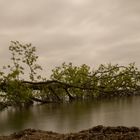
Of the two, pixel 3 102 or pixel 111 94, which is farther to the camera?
pixel 3 102

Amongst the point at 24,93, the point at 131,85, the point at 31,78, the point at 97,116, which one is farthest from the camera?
the point at 97,116

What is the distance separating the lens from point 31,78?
17.2 metres

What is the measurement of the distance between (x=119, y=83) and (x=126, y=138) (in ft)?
11.1

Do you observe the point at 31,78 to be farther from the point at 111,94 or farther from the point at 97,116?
the point at 97,116

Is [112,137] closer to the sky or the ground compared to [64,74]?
closer to the ground

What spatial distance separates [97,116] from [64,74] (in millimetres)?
42509

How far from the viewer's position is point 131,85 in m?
13.8

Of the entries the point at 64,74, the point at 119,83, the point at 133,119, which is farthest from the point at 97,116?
the point at 119,83

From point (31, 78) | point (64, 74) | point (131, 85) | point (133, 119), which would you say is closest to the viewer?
point (131, 85)

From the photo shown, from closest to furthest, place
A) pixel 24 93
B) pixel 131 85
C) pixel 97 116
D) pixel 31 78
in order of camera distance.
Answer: pixel 131 85
pixel 24 93
pixel 31 78
pixel 97 116

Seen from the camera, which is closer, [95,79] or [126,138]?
[95,79]

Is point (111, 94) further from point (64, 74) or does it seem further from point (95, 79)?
point (64, 74)

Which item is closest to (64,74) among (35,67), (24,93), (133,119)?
(35,67)

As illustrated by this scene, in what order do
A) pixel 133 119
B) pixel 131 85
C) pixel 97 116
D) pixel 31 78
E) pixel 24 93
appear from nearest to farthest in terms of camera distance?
1. pixel 131 85
2. pixel 24 93
3. pixel 31 78
4. pixel 133 119
5. pixel 97 116
